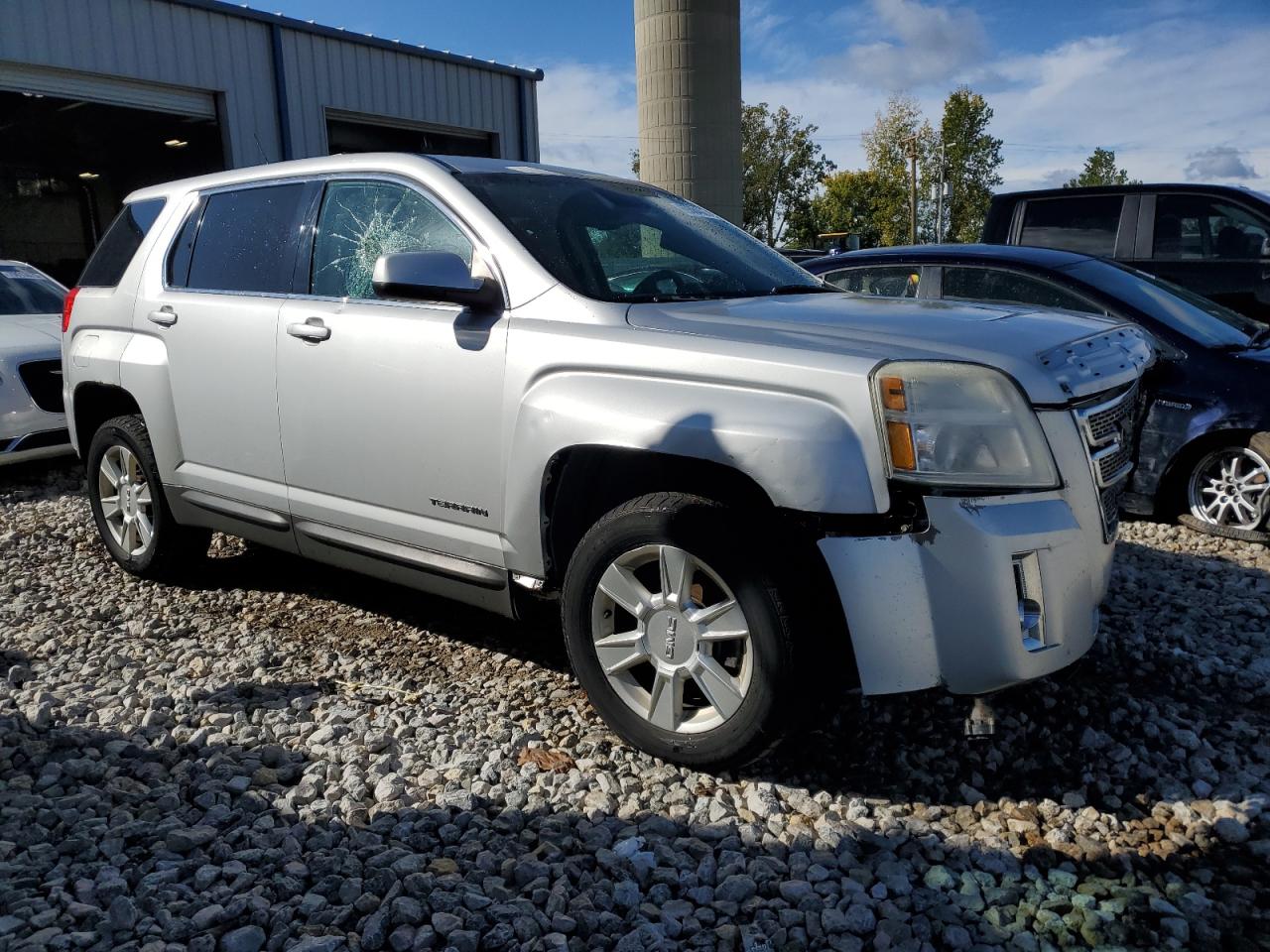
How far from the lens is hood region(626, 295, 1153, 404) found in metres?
2.60

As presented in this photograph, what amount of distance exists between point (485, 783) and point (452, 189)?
1928 mm

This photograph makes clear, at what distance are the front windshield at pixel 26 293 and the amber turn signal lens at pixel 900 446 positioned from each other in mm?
7921

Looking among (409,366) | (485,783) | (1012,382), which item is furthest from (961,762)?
(409,366)

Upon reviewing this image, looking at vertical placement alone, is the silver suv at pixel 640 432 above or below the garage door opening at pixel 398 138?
below

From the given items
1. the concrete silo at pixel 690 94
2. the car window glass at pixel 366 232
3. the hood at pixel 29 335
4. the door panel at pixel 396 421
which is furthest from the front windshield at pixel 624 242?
the concrete silo at pixel 690 94

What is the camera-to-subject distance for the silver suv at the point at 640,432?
252cm

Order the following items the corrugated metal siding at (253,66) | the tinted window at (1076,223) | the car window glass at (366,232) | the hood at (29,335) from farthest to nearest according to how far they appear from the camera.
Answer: the corrugated metal siding at (253,66)
the tinted window at (1076,223)
the hood at (29,335)
the car window glass at (366,232)

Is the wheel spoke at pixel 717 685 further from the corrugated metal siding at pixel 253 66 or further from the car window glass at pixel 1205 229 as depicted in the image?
the corrugated metal siding at pixel 253 66

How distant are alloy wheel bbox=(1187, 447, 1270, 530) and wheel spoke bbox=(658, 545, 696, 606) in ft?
12.1

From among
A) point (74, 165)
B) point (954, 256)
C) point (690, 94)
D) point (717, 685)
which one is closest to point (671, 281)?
point (717, 685)

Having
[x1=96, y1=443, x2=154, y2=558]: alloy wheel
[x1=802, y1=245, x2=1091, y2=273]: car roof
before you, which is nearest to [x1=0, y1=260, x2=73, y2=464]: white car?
[x1=96, y1=443, x2=154, y2=558]: alloy wheel

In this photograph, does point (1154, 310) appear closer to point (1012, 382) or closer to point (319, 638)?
point (1012, 382)

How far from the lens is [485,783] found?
116 inches

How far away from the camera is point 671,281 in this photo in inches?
136
